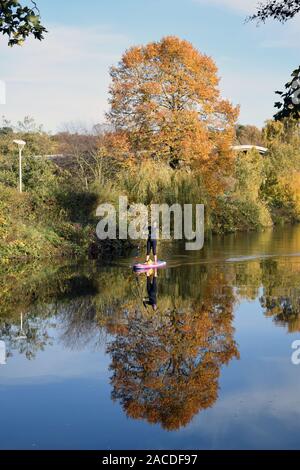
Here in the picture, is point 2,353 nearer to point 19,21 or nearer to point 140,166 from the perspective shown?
point 19,21

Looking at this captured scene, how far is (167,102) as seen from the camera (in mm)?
35750

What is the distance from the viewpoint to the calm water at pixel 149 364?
237 inches

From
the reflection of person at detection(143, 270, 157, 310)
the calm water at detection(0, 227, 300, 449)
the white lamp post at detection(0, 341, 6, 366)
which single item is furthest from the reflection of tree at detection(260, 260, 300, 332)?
the white lamp post at detection(0, 341, 6, 366)

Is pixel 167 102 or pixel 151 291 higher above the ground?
pixel 167 102

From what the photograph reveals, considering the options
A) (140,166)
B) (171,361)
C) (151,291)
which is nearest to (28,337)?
(171,361)

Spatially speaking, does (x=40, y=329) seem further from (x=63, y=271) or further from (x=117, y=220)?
(x=117, y=220)

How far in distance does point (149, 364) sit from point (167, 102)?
94.9 ft

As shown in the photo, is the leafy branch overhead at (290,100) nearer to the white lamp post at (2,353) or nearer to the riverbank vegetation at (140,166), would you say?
the white lamp post at (2,353)

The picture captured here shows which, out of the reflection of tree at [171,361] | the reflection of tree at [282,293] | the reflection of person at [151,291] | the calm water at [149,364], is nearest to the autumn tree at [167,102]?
the reflection of tree at [282,293]

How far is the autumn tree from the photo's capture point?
3475 cm
